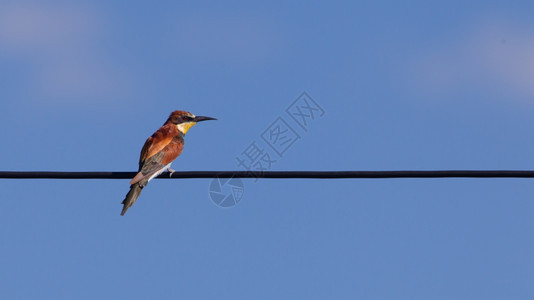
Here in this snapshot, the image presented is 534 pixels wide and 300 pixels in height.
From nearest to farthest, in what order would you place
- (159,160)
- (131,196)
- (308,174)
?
(308,174), (131,196), (159,160)

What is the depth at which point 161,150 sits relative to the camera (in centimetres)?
1057

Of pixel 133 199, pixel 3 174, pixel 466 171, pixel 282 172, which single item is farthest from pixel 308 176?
pixel 133 199

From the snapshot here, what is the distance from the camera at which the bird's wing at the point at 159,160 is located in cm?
981

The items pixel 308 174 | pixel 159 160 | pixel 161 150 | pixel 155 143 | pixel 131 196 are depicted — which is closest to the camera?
pixel 308 174

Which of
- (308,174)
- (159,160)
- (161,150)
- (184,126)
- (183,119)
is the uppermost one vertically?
(183,119)

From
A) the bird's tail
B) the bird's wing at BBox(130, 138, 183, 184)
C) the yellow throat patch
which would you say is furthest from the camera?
the yellow throat patch

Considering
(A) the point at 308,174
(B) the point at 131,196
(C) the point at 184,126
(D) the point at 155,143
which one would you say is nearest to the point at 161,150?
(D) the point at 155,143

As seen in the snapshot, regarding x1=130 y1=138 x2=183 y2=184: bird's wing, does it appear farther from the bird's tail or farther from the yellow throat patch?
the yellow throat patch

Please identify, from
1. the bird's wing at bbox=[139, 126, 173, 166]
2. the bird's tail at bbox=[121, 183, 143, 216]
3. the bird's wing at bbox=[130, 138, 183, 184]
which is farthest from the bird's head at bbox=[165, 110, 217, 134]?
the bird's tail at bbox=[121, 183, 143, 216]

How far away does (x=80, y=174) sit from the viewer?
6.89 meters

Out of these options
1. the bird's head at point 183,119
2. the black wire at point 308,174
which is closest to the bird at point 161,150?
the bird's head at point 183,119

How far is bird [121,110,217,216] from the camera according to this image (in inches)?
378

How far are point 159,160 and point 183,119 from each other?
71.7 inches

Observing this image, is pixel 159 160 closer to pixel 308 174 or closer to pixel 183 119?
pixel 183 119
